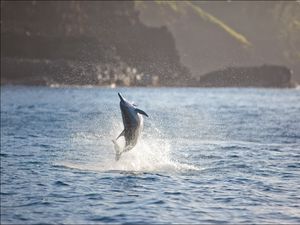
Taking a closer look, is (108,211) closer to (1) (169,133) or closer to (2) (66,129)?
(1) (169,133)

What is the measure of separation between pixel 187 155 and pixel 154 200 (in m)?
11.7

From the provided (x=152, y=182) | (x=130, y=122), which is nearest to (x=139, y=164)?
(x=130, y=122)

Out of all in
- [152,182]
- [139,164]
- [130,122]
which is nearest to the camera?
[152,182]

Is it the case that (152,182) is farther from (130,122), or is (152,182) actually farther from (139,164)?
(139,164)

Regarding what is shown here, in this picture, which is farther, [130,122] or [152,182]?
[130,122]

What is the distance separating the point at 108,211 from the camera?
1705cm

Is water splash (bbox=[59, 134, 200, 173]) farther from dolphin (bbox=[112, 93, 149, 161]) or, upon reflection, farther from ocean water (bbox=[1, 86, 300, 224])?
dolphin (bbox=[112, 93, 149, 161])

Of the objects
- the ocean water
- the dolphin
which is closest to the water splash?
the ocean water

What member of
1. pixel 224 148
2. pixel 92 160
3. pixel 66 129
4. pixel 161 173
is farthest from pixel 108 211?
pixel 66 129

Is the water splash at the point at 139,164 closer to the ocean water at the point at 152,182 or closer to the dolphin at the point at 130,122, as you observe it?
the ocean water at the point at 152,182

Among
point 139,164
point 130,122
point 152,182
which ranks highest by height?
point 130,122

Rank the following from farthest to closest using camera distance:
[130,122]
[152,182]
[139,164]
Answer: [139,164] < [130,122] < [152,182]

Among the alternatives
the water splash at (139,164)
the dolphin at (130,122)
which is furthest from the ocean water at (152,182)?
the dolphin at (130,122)

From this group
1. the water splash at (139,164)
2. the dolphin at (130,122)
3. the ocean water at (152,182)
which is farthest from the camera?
the water splash at (139,164)
